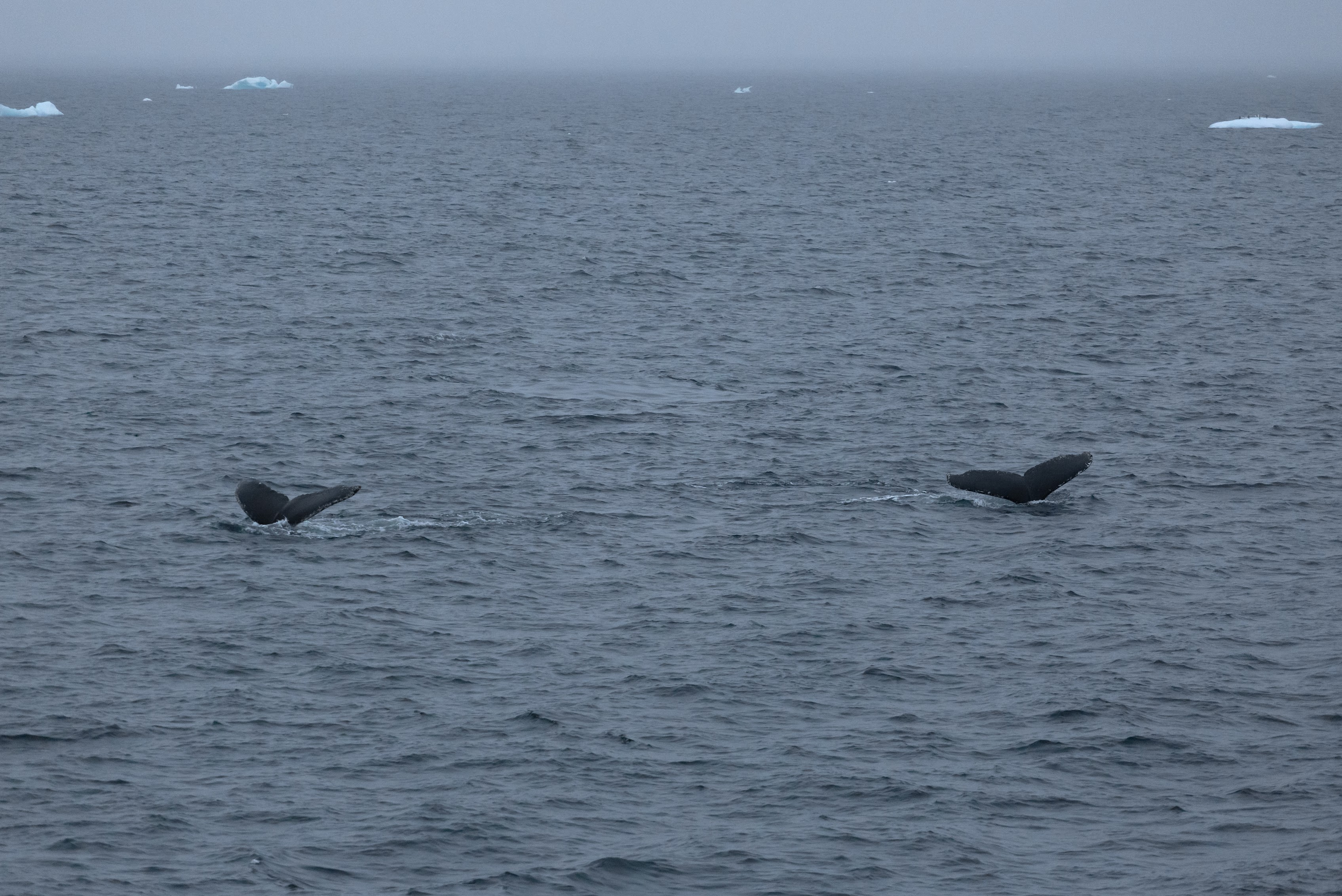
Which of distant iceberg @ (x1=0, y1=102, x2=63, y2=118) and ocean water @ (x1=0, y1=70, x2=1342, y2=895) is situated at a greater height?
distant iceberg @ (x1=0, y1=102, x2=63, y2=118)

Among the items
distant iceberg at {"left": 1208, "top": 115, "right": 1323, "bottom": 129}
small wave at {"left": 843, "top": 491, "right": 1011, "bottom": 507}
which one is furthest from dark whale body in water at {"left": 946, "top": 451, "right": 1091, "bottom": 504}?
distant iceberg at {"left": 1208, "top": 115, "right": 1323, "bottom": 129}

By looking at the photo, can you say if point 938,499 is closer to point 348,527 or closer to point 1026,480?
point 1026,480

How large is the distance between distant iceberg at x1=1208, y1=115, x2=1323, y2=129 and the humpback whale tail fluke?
483 ft

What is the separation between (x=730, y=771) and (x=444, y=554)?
11.6m

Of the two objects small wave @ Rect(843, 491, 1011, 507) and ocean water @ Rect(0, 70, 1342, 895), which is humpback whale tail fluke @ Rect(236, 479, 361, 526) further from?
small wave @ Rect(843, 491, 1011, 507)

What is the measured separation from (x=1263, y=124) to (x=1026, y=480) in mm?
141835

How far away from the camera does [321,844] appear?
74.7 ft

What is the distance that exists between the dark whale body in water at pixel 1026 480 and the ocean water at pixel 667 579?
2.08ft

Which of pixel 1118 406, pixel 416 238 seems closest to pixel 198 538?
pixel 1118 406

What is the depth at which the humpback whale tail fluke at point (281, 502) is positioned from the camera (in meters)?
35.5

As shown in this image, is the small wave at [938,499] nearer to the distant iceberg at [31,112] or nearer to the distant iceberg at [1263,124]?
the distant iceberg at [1263,124]

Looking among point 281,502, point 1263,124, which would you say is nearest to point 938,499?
point 281,502

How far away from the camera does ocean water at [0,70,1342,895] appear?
23359mm

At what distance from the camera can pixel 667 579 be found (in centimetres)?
3375
